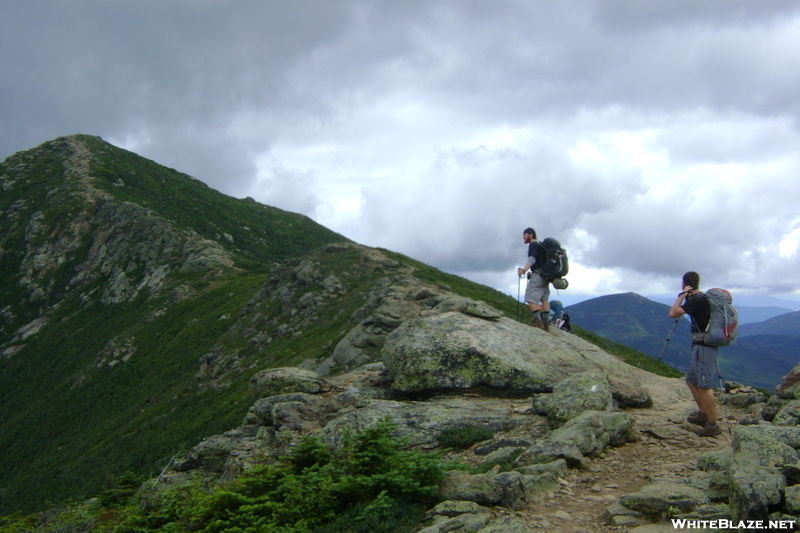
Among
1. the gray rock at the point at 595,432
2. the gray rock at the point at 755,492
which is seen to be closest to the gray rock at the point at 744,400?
the gray rock at the point at 595,432

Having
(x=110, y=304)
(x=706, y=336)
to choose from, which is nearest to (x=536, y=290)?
(x=706, y=336)

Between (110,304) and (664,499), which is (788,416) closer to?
(664,499)

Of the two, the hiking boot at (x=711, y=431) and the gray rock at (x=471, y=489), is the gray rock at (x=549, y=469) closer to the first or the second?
the gray rock at (x=471, y=489)

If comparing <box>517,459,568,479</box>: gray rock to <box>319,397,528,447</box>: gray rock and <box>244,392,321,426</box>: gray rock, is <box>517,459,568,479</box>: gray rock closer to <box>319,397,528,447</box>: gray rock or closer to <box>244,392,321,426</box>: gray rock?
<box>319,397,528,447</box>: gray rock

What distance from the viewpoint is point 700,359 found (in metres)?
11.2

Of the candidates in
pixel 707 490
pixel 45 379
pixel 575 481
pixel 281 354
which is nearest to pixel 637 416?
pixel 575 481

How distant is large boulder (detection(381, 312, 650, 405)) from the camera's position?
14383 mm

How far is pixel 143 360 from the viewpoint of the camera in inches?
2112

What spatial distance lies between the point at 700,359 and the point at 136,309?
67.6 metres

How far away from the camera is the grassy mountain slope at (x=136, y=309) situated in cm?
3722

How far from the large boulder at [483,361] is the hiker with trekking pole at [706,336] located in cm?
259

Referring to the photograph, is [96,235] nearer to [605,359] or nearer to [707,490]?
[605,359]

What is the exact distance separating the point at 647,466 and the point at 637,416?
326cm

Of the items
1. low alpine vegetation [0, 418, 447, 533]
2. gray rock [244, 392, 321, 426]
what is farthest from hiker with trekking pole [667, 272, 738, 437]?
gray rock [244, 392, 321, 426]
